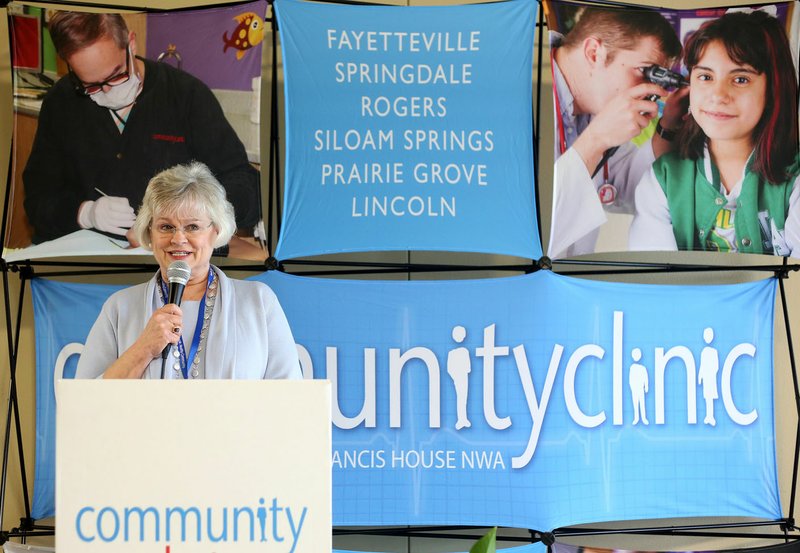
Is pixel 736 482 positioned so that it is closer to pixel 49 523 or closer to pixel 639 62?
pixel 639 62

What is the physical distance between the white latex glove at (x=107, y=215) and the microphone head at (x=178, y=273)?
126 centimetres

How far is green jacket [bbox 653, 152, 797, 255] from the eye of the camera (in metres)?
3.05

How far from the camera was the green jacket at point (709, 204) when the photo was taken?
3051 millimetres

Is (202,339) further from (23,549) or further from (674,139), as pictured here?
(674,139)

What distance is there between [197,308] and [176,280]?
19 cm

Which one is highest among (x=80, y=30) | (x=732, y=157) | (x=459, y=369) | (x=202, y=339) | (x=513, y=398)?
(x=80, y=30)

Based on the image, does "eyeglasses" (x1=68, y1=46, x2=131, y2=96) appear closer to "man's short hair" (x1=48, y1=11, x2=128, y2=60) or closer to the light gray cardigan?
"man's short hair" (x1=48, y1=11, x2=128, y2=60)

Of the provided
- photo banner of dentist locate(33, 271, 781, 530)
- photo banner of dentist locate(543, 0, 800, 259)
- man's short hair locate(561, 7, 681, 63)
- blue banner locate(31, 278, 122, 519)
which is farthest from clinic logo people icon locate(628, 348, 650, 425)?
blue banner locate(31, 278, 122, 519)

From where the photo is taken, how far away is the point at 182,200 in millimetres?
1970

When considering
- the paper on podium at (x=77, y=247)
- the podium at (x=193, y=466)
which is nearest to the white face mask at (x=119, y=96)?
the paper on podium at (x=77, y=247)

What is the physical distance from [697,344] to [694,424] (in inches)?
11.5

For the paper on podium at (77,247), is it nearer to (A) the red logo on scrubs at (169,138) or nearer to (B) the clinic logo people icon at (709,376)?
(A) the red logo on scrubs at (169,138)

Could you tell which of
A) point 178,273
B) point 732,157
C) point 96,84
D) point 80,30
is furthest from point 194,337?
point 732,157

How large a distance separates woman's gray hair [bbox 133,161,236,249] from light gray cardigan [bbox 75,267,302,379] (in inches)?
5.1
